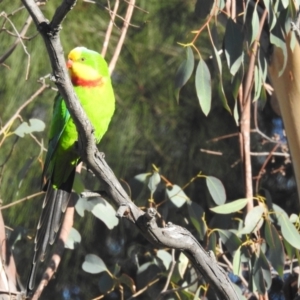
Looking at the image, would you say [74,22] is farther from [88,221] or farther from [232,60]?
[232,60]

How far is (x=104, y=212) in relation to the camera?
221cm

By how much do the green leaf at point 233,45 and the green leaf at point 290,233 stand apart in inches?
17.5

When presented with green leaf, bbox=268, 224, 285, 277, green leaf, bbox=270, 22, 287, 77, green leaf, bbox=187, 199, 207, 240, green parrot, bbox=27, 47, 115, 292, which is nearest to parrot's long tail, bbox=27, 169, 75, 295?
green parrot, bbox=27, 47, 115, 292

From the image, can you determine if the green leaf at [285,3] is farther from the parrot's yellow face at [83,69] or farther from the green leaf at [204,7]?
the parrot's yellow face at [83,69]

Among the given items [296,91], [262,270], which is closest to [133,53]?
[296,91]

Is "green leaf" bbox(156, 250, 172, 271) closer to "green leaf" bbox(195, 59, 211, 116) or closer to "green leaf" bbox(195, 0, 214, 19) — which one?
"green leaf" bbox(195, 59, 211, 116)

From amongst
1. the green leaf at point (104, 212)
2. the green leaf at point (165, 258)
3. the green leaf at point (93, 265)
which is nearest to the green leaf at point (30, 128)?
the green leaf at point (104, 212)

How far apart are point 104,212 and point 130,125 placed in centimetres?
62

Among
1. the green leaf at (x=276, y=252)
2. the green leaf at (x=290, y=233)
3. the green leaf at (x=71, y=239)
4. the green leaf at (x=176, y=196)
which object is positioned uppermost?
the green leaf at (x=176, y=196)

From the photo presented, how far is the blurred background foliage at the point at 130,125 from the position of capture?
2.69 metres

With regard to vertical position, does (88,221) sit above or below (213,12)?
below

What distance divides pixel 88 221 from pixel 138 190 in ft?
1.93

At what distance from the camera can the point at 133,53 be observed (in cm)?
278

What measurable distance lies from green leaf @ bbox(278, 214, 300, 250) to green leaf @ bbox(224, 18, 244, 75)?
17.5 inches
